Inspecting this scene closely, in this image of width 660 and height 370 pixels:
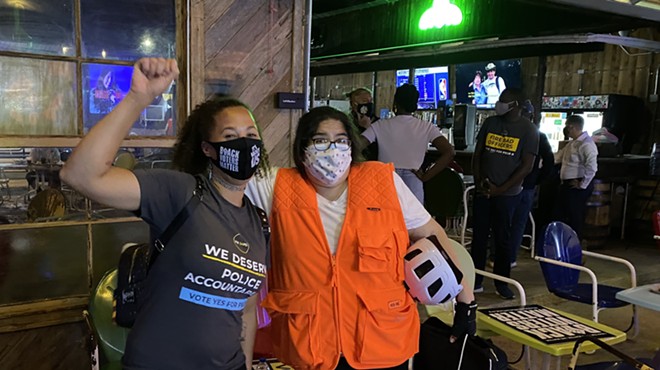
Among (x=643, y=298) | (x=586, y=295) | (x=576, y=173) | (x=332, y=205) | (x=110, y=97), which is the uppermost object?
(x=110, y=97)

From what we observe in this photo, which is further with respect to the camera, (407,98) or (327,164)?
(407,98)

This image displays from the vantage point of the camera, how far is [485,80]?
9695mm

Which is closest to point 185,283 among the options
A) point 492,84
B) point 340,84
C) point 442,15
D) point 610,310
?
point 610,310

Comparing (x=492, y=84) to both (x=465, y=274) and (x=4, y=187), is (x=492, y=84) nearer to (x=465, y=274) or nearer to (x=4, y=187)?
(x=465, y=274)

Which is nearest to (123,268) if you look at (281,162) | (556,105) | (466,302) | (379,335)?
(379,335)

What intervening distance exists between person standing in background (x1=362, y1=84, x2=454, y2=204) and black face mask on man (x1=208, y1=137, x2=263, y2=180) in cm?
268

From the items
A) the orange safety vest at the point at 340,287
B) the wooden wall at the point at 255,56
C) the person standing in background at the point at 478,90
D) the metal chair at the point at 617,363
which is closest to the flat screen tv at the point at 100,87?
the wooden wall at the point at 255,56

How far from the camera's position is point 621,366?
6.73 ft

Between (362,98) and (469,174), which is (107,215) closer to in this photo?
(362,98)

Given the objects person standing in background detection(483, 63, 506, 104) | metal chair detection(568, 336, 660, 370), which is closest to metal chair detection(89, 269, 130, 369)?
metal chair detection(568, 336, 660, 370)

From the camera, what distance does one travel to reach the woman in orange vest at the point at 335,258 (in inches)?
66.9

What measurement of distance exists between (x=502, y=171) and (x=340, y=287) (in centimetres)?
305

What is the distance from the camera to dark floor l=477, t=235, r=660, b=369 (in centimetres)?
379

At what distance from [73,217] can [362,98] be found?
262 cm
